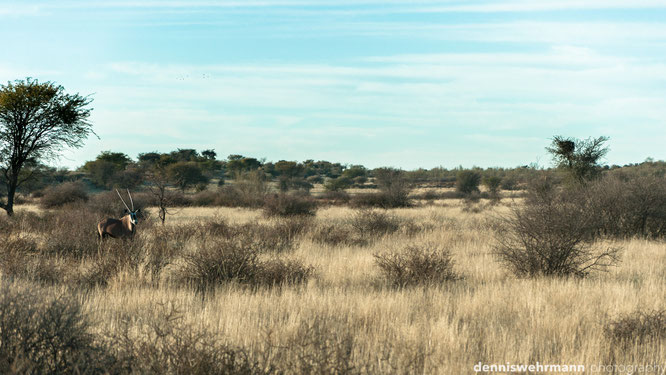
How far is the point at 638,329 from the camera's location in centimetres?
480

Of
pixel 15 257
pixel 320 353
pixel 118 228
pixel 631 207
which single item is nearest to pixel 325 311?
pixel 320 353

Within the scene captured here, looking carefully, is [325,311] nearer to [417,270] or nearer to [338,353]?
[338,353]

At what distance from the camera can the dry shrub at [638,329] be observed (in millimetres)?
4641

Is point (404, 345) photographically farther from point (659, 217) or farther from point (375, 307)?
point (659, 217)

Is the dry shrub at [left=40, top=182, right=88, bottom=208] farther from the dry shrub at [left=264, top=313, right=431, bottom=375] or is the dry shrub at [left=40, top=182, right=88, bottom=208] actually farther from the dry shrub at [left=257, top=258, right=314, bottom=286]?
the dry shrub at [left=264, top=313, right=431, bottom=375]

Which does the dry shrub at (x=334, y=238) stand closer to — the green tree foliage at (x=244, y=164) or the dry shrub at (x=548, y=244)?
the dry shrub at (x=548, y=244)

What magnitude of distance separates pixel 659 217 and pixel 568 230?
8612 mm

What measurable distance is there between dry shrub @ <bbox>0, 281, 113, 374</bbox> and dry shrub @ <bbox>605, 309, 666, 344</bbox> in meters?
4.46

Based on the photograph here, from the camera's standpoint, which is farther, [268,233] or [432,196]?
[432,196]

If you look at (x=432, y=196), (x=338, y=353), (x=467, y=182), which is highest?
(x=467, y=182)

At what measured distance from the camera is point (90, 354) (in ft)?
11.4

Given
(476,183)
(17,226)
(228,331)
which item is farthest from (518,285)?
(476,183)

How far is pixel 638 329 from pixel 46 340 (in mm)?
5211

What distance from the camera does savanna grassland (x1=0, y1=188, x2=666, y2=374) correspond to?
3648 mm
